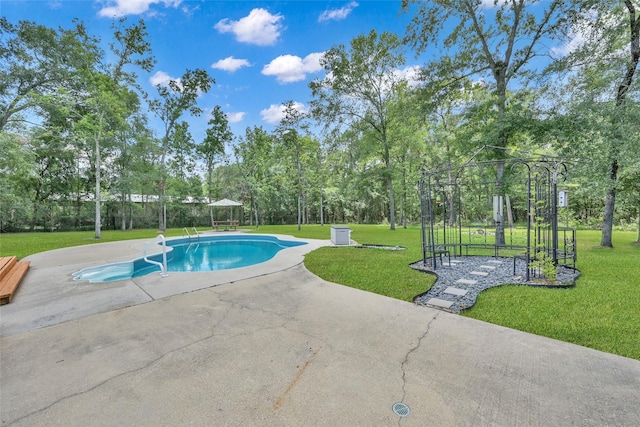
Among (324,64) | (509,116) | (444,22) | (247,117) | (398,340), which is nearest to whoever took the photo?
(398,340)

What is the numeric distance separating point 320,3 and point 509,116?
7132mm

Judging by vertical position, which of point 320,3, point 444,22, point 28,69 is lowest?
point 444,22

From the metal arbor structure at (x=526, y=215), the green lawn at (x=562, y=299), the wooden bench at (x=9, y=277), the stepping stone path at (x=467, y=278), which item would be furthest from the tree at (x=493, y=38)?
the wooden bench at (x=9, y=277)

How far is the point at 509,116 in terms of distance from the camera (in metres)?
6.50

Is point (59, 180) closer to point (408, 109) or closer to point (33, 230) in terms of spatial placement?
point (33, 230)

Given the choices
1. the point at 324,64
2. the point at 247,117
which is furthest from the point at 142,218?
the point at 324,64

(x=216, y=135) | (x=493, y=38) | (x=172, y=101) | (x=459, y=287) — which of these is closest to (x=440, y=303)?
(x=459, y=287)

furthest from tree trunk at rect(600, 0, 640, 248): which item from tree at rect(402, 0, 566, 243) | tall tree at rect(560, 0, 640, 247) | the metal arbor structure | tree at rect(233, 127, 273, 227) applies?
tree at rect(233, 127, 273, 227)

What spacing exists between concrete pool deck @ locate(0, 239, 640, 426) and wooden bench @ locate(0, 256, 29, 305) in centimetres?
25

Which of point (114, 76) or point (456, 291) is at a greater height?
point (114, 76)

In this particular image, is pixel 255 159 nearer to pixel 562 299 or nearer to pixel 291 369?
pixel 562 299

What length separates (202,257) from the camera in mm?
8688

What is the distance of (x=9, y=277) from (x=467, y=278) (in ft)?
25.8

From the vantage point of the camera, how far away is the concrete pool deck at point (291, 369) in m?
1.52
